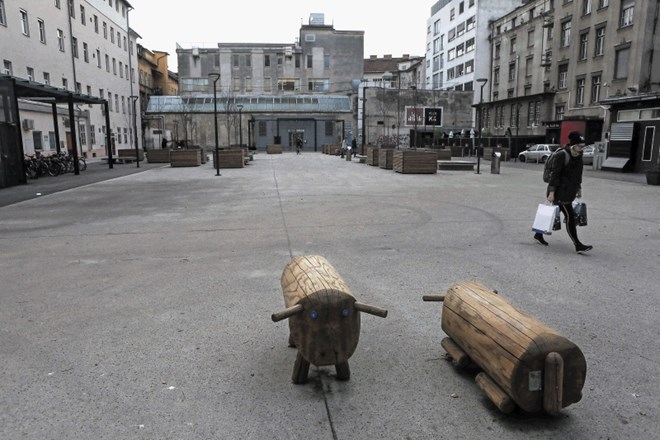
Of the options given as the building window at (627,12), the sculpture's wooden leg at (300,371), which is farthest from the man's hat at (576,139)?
the building window at (627,12)

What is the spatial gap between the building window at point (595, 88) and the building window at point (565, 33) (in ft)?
19.9

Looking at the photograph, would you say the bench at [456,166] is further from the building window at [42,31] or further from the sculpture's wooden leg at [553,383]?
the building window at [42,31]

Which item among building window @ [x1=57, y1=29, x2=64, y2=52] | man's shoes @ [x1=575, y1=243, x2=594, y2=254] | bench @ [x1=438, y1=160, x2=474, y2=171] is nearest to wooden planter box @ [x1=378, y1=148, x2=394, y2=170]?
bench @ [x1=438, y1=160, x2=474, y2=171]

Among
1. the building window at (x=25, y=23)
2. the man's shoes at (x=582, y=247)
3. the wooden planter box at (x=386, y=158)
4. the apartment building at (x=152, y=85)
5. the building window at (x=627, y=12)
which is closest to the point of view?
the man's shoes at (x=582, y=247)

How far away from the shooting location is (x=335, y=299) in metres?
3.04

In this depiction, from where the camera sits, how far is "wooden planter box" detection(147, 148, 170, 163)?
36.0m

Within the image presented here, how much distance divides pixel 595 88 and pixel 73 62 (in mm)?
41608

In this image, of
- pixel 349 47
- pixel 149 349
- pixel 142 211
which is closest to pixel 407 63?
pixel 349 47

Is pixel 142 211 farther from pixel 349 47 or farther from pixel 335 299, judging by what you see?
pixel 349 47

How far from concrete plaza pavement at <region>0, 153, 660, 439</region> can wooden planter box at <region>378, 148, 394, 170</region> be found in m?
15.5

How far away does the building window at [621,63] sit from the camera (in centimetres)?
3500

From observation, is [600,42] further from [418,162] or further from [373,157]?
[418,162]

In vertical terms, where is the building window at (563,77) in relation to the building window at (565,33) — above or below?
below

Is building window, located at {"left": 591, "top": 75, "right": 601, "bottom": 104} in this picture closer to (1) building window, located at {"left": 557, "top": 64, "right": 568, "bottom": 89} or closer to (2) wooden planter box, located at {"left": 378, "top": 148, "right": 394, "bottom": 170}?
(1) building window, located at {"left": 557, "top": 64, "right": 568, "bottom": 89}
